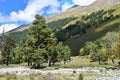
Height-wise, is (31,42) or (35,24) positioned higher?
(35,24)

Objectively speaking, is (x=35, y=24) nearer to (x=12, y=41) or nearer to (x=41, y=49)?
(x=41, y=49)

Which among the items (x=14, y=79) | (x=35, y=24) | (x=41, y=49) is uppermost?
(x=35, y=24)

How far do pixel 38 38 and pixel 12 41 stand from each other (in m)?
54.8

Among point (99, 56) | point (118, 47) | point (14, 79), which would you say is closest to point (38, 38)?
point (118, 47)

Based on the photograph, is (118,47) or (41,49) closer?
(41,49)

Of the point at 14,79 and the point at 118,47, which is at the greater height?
the point at 118,47

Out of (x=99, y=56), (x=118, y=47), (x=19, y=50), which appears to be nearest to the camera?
(x=118, y=47)

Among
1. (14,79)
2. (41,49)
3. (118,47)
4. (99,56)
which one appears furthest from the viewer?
(99,56)

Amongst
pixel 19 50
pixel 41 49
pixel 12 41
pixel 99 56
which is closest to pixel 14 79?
pixel 41 49

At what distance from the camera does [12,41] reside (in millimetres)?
128625

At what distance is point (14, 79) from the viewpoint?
111 feet

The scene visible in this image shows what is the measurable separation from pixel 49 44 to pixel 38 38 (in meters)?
3.63

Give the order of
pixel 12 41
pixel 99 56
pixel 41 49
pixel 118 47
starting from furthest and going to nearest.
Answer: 1. pixel 99 56
2. pixel 12 41
3. pixel 118 47
4. pixel 41 49

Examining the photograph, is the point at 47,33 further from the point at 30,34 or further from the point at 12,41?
the point at 12,41
